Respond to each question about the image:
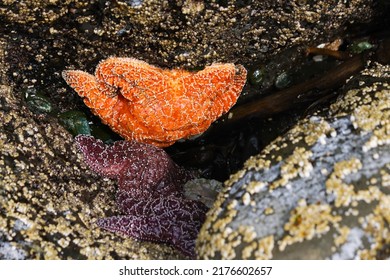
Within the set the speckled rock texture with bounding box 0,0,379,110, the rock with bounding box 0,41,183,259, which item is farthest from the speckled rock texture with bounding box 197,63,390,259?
the speckled rock texture with bounding box 0,0,379,110

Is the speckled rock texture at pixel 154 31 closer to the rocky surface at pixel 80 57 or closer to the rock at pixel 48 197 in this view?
the rocky surface at pixel 80 57

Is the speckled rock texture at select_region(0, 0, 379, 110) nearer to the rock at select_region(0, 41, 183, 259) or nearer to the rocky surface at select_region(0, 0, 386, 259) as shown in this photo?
the rocky surface at select_region(0, 0, 386, 259)

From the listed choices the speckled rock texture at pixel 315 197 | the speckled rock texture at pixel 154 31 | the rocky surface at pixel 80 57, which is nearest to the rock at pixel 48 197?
the rocky surface at pixel 80 57

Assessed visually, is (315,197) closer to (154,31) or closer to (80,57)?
(154,31)

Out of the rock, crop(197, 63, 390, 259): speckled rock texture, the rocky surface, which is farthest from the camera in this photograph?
the rocky surface

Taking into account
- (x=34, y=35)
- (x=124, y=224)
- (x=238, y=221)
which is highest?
(x=34, y=35)

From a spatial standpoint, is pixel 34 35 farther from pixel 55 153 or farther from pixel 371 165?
pixel 371 165

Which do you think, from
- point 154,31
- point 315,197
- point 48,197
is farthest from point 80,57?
point 315,197
